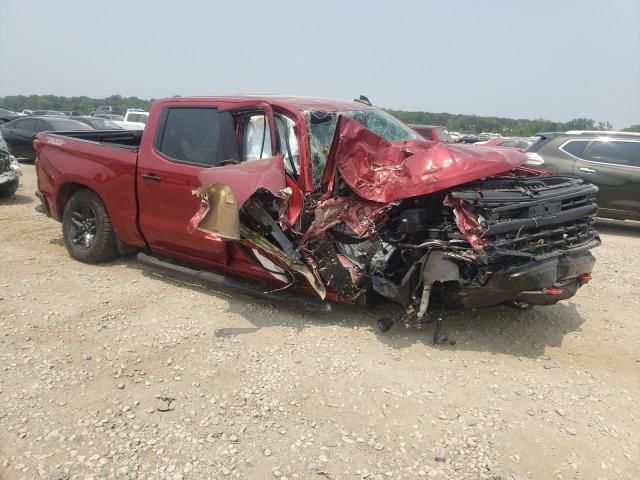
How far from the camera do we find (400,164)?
12.5ft

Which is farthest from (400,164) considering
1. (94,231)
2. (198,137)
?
(94,231)

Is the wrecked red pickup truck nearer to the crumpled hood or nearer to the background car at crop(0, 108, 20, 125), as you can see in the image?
the crumpled hood

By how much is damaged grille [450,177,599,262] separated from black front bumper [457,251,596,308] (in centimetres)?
9

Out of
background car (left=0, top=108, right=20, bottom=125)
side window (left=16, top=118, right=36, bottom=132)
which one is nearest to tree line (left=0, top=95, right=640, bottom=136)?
background car (left=0, top=108, right=20, bottom=125)

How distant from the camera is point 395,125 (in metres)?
5.00

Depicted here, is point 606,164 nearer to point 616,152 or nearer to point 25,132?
point 616,152

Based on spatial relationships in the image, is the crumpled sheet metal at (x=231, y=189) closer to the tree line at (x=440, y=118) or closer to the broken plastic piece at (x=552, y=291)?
the broken plastic piece at (x=552, y=291)

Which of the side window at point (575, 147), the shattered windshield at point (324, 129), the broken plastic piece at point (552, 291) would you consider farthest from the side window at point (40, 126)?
Answer: the broken plastic piece at point (552, 291)

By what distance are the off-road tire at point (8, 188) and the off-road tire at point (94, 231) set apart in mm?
4116

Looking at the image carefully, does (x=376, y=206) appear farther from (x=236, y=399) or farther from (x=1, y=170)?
(x=1, y=170)

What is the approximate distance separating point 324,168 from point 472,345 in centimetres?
173

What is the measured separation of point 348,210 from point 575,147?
600 centimetres

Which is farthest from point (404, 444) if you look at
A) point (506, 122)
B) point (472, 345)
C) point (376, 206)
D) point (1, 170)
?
point (506, 122)

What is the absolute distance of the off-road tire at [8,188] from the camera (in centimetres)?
891
